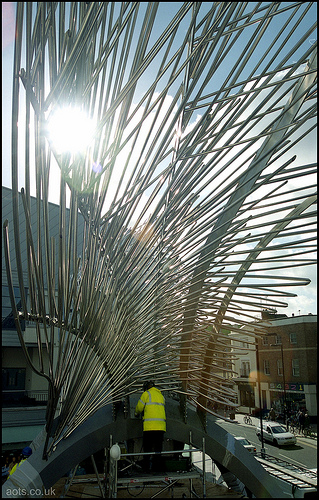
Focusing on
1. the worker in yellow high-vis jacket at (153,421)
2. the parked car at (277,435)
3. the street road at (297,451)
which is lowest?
the street road at (297,451)

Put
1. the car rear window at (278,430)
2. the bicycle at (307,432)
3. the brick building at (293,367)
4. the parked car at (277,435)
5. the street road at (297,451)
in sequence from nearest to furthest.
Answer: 1. the street road at (297,451)
2. the parked car at (277,435)
3. the car rear window at (278,430)
4. the bicycle at (307,432)
5. the brick building at (293,367)

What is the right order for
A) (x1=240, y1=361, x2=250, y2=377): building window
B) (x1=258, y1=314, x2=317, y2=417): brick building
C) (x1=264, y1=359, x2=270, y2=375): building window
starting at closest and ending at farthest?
(x1=258, y1=314, x2=317, y2=417): brick building, (x1=264, y1=359, x2=270, y2=375): building window, (x1=240, y1=361, x2=250, y2=377): building window

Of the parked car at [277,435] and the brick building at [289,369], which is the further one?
the brick building at [289,369]

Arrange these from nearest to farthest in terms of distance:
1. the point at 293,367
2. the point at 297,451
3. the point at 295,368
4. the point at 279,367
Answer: the point at 297,451 < the point at 295,368 < the point at 293,367 < the point at 279,367

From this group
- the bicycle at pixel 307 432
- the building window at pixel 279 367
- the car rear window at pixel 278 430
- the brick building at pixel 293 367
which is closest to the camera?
the car rear window at pixel 278 430

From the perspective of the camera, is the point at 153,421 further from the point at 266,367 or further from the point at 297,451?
the point at 266,367

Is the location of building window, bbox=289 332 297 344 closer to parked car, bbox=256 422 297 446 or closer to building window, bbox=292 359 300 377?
building window, bbox=292 359 300 377

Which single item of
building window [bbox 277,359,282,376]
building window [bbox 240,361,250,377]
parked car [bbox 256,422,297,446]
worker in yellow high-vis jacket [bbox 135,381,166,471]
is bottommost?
parked car [bbox 256,422,297,446]

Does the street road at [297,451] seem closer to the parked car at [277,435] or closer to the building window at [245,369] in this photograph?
the parked car at [277,435]

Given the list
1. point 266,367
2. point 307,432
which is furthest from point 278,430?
point 266,367

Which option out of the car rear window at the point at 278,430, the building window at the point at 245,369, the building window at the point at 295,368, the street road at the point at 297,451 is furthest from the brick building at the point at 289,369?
the car rear window at the point at 278,430

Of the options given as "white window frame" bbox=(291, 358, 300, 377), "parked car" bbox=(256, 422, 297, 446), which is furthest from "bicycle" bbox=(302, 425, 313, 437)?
"white window frame" bbox=(291, 358, 300, 377)

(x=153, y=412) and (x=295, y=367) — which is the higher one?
(x=153, y=412)

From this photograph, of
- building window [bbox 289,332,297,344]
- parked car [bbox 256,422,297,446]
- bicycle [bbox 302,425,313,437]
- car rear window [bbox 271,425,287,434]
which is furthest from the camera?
building window [bbox 289,332,297,344]
